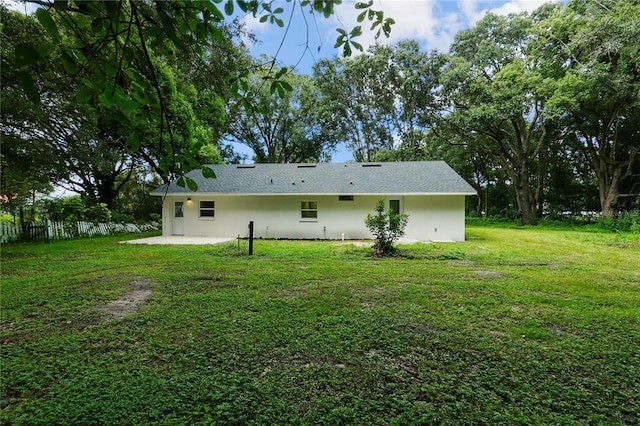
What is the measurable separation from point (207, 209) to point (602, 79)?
18277 millimetres

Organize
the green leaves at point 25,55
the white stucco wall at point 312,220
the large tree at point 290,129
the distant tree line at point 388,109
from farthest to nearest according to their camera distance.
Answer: the large tree at point 290,129
the white stucco wall at point 312,220
the distant tree line at point 388,109
the green leaves at point 25,55

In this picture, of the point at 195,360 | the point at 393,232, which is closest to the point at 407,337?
the point at 195,360

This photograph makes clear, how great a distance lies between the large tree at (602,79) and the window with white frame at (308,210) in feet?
40.8

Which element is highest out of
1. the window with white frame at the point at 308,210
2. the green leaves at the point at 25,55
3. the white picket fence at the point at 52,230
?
the green leaves at the point at 25,55

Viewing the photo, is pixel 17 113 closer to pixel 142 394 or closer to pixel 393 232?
pixel 142 394

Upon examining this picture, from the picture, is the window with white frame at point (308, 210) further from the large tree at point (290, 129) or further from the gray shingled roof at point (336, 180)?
the large tree at point (290, 129)

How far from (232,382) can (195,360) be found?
1.78ft

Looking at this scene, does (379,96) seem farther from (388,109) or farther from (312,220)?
(312,220)

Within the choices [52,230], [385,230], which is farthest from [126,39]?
[52,230]

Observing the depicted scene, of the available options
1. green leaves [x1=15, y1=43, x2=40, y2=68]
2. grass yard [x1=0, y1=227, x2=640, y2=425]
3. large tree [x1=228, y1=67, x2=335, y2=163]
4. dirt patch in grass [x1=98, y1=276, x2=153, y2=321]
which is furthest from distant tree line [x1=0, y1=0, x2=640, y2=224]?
dirt patch in grass [x1=98, y1=276, x2=153, y2=321]

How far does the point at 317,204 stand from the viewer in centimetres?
1350

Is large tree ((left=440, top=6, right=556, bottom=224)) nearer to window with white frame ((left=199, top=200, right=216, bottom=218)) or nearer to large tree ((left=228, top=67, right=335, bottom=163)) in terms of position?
large tree ((left=228, top=67, right=335, bottom=163))

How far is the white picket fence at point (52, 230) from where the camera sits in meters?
10.4

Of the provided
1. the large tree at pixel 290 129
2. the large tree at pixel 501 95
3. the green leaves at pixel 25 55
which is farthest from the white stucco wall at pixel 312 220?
the large tree at pixel 290 129
